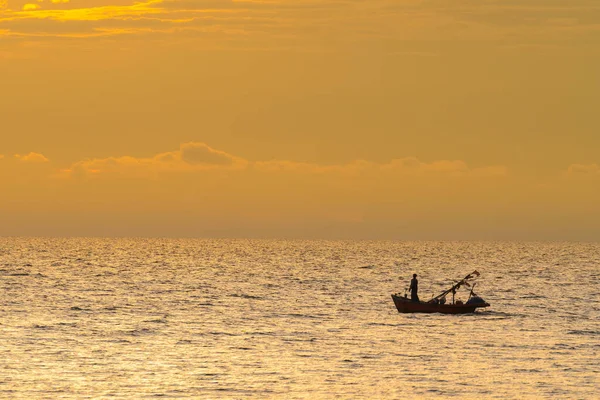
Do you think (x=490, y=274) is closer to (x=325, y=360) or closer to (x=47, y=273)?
(x=47, y=273)

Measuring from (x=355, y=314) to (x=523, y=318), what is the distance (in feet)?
39.2

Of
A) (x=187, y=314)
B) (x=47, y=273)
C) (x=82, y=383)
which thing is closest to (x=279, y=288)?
(x=187, y=314)

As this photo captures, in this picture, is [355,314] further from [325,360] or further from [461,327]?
[325,360]

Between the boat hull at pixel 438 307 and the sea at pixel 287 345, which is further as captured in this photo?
the boat hull at pixel 438 307

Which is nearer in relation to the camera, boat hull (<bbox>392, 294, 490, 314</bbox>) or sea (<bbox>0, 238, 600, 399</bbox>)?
sea (<bbox>0, 238, 600, 399</bbox>)

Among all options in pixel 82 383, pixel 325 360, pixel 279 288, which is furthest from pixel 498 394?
pixel 279 288

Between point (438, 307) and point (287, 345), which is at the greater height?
point (438, 307)

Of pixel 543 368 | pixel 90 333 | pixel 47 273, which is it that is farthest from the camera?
pixel 47 273

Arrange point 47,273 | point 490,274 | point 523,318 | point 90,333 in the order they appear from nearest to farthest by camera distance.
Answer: point 90,333
point 523,318
point 47,273
point 490,274

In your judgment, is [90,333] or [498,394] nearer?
[498,394]

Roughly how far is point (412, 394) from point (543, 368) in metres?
9.50

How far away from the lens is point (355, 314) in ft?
239

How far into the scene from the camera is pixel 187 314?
73.1 meters

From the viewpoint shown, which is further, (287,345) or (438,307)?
(438,307)
